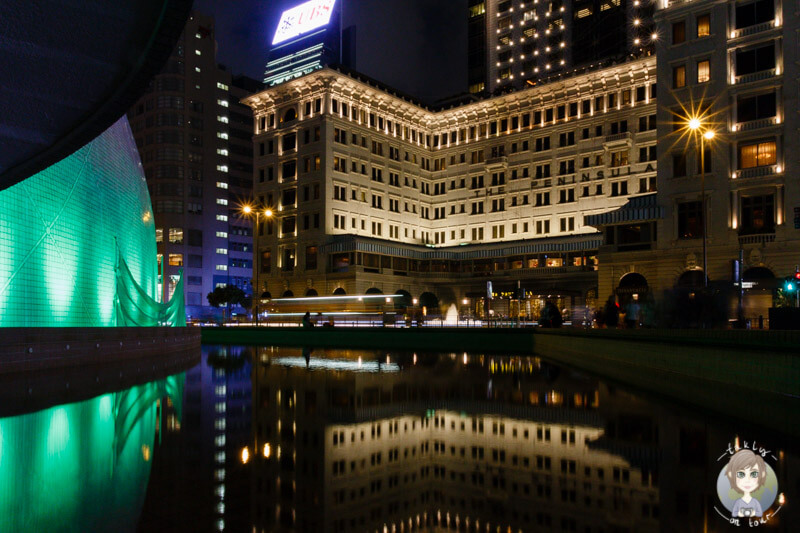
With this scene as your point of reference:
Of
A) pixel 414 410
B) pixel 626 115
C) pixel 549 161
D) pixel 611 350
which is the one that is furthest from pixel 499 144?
pixel 414 410

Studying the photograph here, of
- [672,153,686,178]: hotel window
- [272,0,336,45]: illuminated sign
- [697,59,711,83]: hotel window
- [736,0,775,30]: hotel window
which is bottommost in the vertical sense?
[672,153,686,178]: hotel window

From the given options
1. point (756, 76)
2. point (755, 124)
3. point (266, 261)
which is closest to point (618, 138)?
point (756, 76)

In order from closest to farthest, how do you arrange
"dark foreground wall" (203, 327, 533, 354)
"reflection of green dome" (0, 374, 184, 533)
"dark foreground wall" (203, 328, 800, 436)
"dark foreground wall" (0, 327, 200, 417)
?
"reflection of green dome" (0, 374, 184, 533) < "dark foreground wall" (203, 328, 800, 436) < "dark foreground wall" (0, 327, 200, 417) < "dark foreground wall" (203, 327, 533, 354)

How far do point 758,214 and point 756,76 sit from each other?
9367mm

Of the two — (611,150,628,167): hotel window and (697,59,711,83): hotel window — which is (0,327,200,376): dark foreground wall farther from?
(611,150,628,167): hotel window

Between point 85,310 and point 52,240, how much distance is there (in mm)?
3663

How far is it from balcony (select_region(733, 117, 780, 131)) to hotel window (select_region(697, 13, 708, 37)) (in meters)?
7.17

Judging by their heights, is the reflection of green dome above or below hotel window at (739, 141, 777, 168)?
below

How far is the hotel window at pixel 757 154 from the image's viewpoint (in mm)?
47156

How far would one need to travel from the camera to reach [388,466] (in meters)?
8.14

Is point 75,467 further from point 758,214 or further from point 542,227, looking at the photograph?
point 542,227

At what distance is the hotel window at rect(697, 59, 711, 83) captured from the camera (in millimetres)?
49931

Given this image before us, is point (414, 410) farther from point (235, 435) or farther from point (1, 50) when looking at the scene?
point (1, 50)

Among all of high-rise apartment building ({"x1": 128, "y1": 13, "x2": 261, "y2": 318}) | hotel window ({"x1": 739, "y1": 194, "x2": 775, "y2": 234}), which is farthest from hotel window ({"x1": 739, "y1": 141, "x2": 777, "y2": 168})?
high-rise apartment building ({"x1": 128, "y1": 13, "x2": 261, "y2": 318})
